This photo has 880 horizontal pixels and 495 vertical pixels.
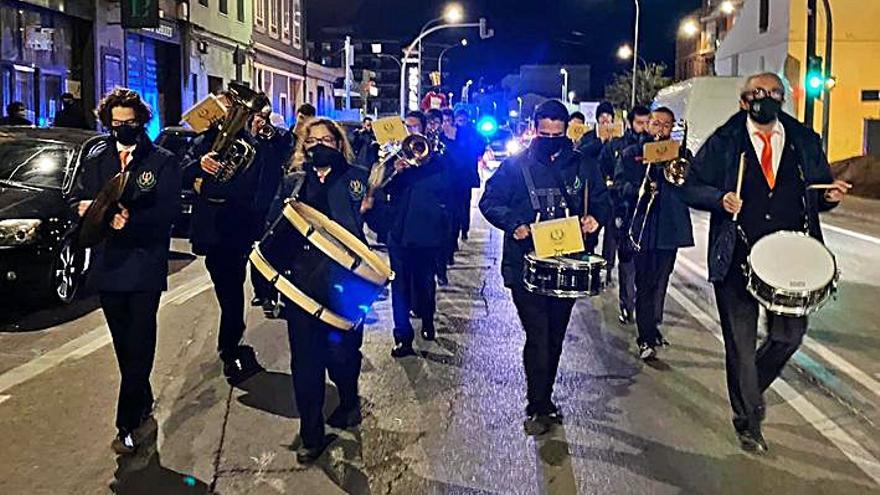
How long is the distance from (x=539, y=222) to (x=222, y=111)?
250cm

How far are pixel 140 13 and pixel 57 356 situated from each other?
1757cm

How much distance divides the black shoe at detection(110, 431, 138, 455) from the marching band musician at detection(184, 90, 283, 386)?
1.63m

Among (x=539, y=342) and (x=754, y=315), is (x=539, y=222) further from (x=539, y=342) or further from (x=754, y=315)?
(x=754, y=315)

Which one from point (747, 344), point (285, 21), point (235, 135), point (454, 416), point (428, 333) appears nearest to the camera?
point (747, 344)

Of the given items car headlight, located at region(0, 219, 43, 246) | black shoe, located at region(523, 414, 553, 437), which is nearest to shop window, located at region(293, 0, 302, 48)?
car headlight, located at region(0, 219, 43, 246)

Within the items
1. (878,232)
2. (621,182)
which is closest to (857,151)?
(878,232)

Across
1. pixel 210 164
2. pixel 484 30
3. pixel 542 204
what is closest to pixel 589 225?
pixel 542 204

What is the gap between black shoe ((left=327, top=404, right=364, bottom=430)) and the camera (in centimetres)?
648

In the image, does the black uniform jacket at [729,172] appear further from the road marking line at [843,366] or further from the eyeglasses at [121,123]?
the eyeglasses at [121,123]

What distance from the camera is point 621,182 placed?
9.23 metres

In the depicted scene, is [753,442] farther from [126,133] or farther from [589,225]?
[126,133]

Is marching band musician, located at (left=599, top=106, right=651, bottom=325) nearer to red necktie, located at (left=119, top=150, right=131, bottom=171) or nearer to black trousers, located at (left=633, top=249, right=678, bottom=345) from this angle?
black trousers, located at (left=633, top=249, right=678, bottom=345)

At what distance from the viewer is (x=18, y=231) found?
31.4 feet

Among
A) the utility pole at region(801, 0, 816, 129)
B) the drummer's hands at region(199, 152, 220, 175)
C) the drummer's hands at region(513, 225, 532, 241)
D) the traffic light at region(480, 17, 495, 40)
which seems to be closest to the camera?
the drummer's hands at region(513, 225, 532, 241)
